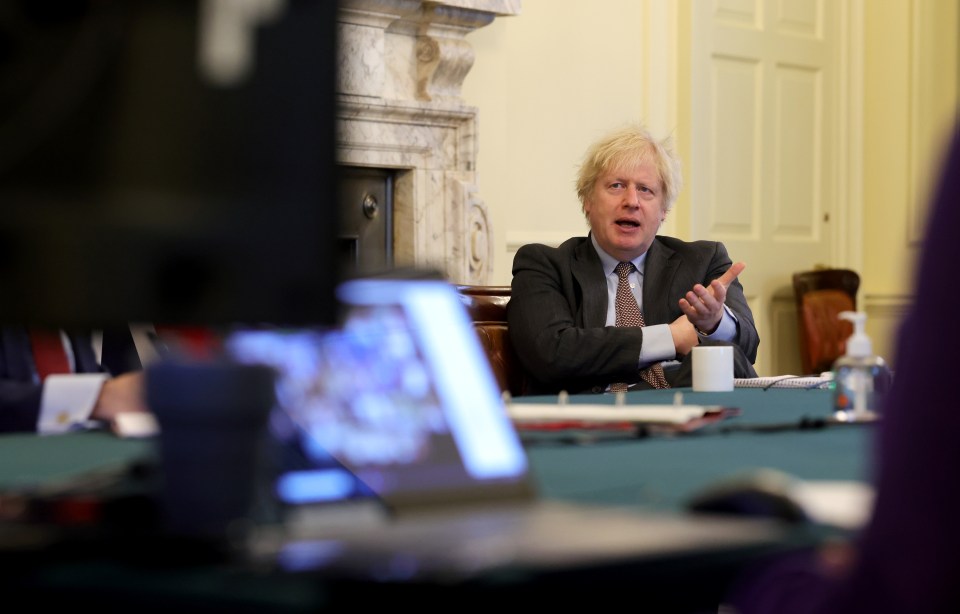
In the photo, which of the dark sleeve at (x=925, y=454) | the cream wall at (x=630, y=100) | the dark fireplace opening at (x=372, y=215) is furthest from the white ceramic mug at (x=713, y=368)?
the dark fireplace opening at (x=372, y=215)

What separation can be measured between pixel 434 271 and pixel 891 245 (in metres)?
6.41

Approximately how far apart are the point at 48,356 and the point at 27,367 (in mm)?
111

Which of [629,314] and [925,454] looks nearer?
[925,454]

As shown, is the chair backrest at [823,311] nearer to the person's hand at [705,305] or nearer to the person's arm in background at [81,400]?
the person's hand at [705,305]

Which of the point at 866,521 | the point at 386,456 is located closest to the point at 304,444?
the point at 386,456

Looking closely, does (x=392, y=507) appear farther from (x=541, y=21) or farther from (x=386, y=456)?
(x=541, y=21)

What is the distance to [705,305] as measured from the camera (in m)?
3.37

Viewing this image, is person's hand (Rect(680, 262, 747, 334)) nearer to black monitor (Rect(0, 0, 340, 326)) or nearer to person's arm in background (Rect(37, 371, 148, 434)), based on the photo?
person's arm in background (Rect(37, 371, 148, 434))

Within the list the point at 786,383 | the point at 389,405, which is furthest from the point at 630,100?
the point at 389,405

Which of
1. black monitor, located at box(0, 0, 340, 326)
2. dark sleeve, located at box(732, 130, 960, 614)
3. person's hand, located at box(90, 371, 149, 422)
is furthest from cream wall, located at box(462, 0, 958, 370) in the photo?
dark sleeve, located at box(732, 130, 960, 614)

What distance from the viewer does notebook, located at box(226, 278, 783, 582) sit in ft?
2.84

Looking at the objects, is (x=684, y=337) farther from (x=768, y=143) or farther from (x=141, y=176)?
(x=768, y=143)

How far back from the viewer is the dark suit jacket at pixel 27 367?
1787 mm

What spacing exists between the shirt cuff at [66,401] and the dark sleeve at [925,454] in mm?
1398
